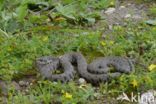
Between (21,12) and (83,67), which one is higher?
(21,12)

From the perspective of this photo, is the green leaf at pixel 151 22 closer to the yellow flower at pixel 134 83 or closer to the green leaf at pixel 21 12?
the green leaf at pixel 21 12

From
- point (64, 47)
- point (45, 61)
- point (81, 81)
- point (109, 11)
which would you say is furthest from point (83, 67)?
point (109, 11)

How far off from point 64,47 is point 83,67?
61cm

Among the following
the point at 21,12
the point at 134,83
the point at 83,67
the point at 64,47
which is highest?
the point at 21,12

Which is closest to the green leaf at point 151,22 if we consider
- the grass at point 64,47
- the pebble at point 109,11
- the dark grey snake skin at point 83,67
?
the grass at point 64,47

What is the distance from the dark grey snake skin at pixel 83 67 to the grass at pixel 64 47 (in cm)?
9

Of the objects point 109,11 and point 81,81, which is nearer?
point 81,81

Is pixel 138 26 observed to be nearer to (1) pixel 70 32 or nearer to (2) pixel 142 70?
(1) pixel 70 32

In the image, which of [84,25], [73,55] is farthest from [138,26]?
[73,55]

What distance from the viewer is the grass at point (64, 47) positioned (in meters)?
4.81

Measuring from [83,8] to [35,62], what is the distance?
5.58 feet

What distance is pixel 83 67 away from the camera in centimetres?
529

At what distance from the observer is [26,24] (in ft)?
21.1

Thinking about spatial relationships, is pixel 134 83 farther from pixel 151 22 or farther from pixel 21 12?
pixel 21 12
